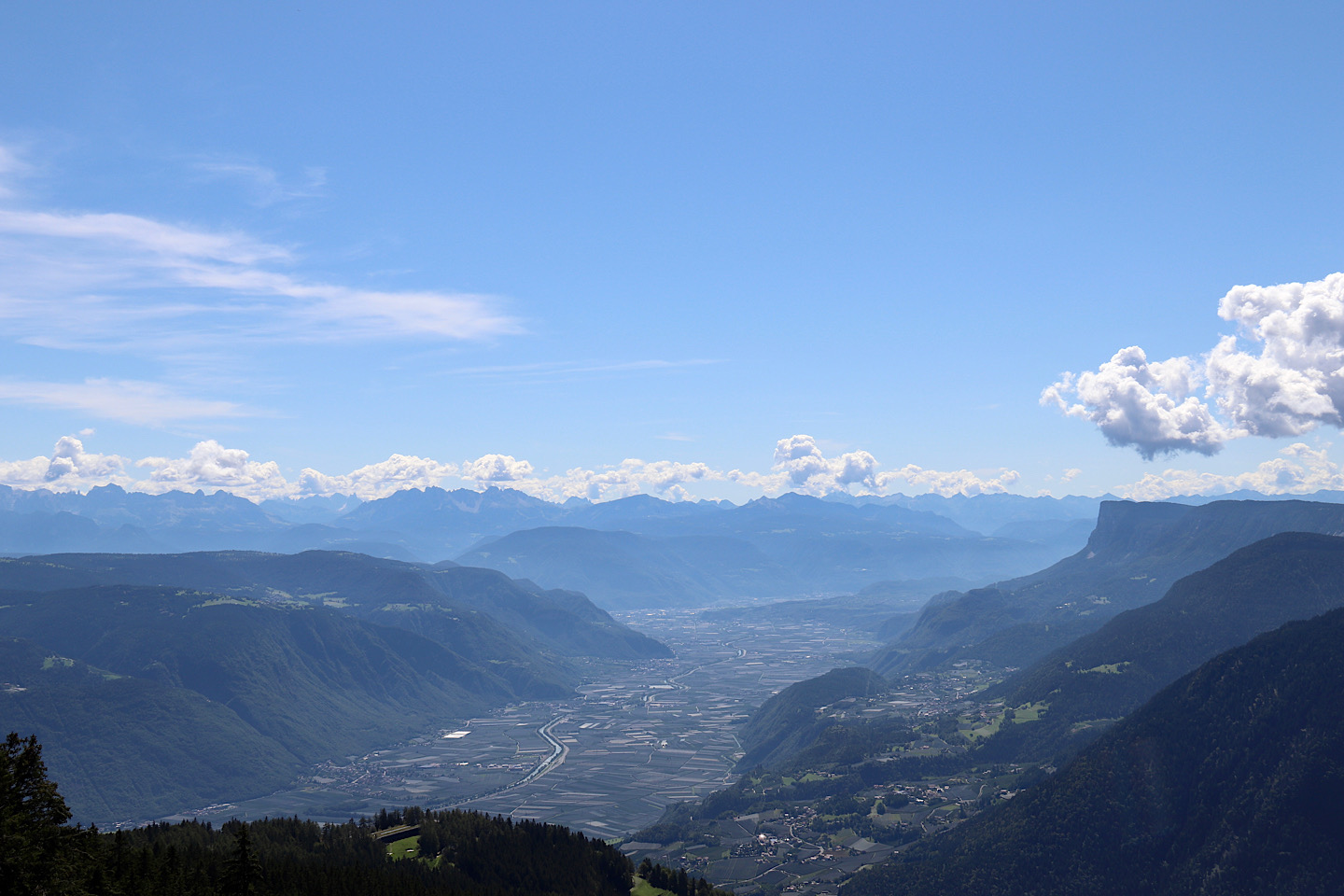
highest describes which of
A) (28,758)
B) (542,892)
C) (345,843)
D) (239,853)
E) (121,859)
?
(28,758)

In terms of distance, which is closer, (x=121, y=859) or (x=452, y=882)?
(x=121, y=859)

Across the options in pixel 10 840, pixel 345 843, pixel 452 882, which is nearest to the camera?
pixel 10 840

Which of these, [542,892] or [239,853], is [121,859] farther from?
[542,892]

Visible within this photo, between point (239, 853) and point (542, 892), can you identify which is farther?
point (542, 892)

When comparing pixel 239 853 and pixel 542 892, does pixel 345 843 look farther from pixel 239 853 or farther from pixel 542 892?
pixel 239 853

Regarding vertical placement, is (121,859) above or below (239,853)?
below

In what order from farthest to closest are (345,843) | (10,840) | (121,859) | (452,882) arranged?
(345,843) → (452,882) → (121,859) → (10,840)

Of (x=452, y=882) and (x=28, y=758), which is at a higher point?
(x=28, y=758)

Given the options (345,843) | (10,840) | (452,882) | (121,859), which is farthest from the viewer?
(345,843)

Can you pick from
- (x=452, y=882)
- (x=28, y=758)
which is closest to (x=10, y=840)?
(x=28, y=758)
